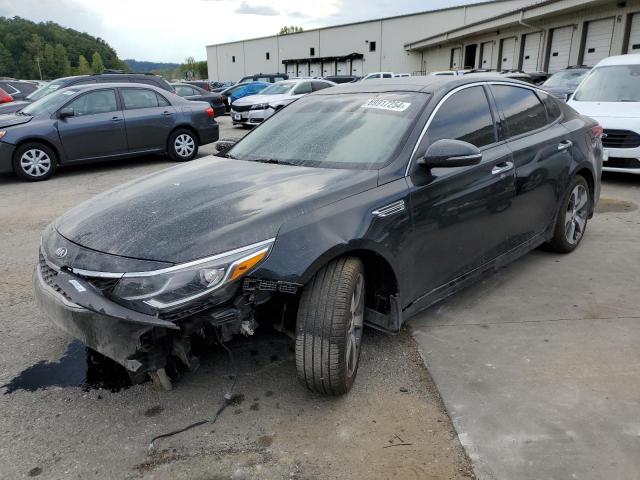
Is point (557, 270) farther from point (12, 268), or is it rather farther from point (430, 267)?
point (12, 268)

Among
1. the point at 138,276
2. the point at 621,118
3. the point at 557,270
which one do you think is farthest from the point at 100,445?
Answer: the point at 621,118

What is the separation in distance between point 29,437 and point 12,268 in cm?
278

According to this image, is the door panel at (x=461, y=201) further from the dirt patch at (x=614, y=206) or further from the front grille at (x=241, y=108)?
the front grille at (x=241, y=108)

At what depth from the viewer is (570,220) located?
15.3ft

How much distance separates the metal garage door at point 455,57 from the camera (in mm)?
36969

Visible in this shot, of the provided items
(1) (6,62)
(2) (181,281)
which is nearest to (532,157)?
(2) (181,281)

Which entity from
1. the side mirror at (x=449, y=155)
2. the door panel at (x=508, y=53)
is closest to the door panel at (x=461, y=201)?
the side mirror at (x=449, y=155)

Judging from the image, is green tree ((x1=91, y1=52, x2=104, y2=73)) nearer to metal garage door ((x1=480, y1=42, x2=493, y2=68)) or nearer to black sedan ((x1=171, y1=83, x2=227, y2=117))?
metal garage door ((x1=480, y1=42, x2=493, y2=68))

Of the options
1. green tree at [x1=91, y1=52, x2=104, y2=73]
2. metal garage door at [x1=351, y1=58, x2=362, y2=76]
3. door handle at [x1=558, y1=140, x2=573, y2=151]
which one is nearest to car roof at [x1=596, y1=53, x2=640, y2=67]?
door handle at [x1=558, y1=140, x2=573, y2=151]

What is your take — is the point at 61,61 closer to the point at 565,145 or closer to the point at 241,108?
the point at 241,108

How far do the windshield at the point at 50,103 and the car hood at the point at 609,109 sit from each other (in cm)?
840

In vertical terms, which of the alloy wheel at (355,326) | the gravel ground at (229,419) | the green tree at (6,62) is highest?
the green tree at (6,62)

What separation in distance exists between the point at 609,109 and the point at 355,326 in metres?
6.69

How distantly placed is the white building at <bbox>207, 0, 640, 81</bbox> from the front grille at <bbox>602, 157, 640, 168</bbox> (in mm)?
13533
